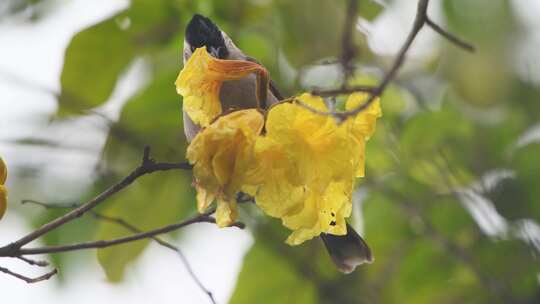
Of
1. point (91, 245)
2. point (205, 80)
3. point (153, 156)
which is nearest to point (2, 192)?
point (91, 245)

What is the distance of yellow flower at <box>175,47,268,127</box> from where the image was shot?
4.76 feet

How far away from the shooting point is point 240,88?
1.80 m

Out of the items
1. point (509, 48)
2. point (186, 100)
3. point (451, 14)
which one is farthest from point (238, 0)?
point (186, 100)

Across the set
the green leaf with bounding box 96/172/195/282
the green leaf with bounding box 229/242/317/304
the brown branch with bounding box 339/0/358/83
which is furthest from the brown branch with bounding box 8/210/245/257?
the green leaf with bounding box 229/242/317/304

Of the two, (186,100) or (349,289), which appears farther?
(349,289)

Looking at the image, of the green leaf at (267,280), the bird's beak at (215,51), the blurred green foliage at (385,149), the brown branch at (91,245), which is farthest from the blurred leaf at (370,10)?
the brown branch at (91,245)

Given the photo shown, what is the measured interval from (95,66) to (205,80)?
685 millimetres

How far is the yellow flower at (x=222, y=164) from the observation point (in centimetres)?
135

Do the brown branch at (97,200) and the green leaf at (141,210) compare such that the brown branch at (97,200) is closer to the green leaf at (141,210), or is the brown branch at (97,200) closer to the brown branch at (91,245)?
the brown branch at (91,245)

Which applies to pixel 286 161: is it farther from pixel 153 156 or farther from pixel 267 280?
pixel 267 280

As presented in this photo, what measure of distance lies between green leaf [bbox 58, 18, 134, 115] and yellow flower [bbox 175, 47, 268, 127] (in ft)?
2.07

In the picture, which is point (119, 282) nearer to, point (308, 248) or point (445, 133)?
point (308, 248)

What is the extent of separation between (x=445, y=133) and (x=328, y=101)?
1035mm

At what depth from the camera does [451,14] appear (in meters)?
2.21
